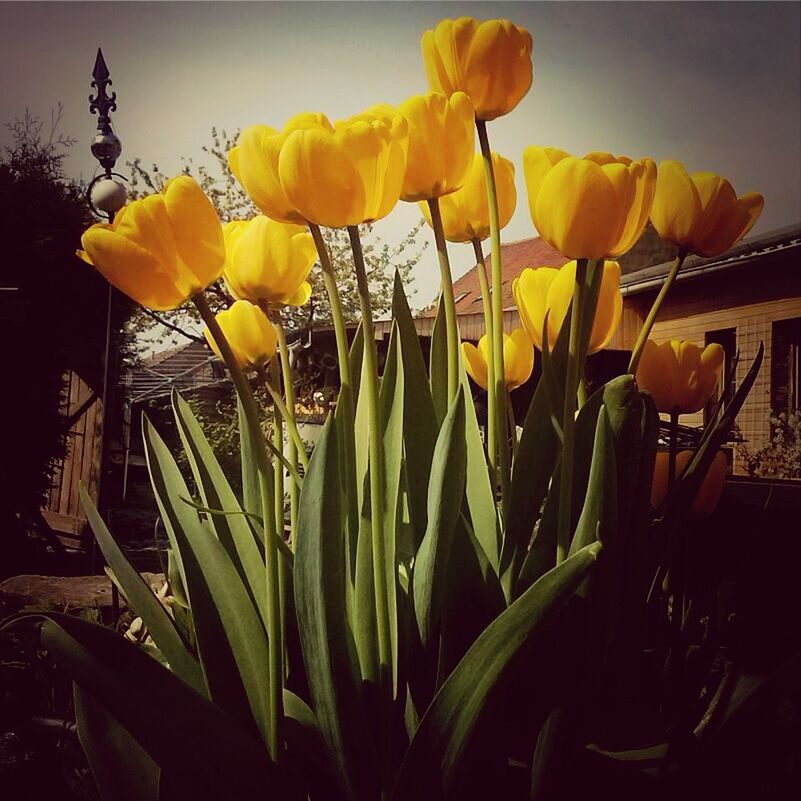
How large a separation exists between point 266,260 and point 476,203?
132mm

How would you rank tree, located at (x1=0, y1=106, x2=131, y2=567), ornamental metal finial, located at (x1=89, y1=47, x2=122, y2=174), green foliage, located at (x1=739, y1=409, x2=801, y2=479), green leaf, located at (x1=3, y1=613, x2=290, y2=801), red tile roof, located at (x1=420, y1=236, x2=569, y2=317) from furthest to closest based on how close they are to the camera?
green foliage, located at (x1=739, y1=409, x2=801, y2=479) < tree, located at (x1=0, y1=106, x2=131, y2=567) < red tile roof, located at (x1=420, y1=236, x2=569, y2=317) < ornamental metal finial, located at (x1=89, y1=47, x2=122, y2=174) < green leaf, located at (x1=3, y1=613, x2=290, y2=801)

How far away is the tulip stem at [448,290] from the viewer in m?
0.40

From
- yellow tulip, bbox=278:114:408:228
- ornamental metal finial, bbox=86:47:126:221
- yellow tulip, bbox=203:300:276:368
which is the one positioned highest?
ornamental metal finial, bbox=86:47:126:221

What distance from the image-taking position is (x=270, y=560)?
339 mm

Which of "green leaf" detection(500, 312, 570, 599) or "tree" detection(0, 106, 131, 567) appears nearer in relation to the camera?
"green leaf" detection(500, 312, 570, 599)

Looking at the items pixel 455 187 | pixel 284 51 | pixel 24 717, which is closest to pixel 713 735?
pixel 455 187

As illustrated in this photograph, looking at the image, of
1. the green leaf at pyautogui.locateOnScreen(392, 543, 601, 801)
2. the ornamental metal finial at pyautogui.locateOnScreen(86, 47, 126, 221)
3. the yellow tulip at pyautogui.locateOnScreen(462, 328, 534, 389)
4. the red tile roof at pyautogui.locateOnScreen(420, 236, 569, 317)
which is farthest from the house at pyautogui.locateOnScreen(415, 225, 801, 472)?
the green leaf at pyautogui.locateOnScreen(392, 543, 601, 801)

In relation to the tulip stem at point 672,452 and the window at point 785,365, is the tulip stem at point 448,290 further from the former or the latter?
the window at point 785,365

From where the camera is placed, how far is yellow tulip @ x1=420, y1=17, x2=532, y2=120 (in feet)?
1.31

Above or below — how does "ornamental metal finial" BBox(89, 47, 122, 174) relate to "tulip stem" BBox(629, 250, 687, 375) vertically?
above

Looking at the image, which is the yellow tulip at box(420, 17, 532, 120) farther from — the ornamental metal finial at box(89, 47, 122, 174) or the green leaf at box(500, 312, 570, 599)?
the ornamental metal finial at box(89, 47, 122, 174)

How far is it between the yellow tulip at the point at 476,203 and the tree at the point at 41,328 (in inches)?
105

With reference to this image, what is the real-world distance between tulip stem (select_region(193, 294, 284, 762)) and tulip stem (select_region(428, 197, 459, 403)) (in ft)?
0.37

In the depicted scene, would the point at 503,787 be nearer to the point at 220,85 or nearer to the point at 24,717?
the point at 24,717
